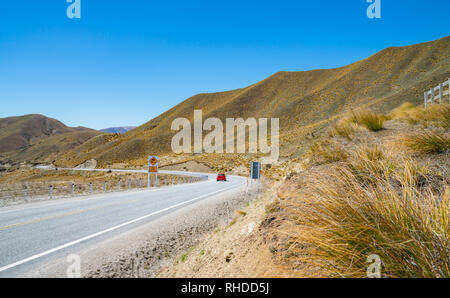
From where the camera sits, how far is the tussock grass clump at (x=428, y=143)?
4.53m

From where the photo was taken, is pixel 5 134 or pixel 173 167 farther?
pixel 5 134

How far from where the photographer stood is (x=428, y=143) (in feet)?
15.3

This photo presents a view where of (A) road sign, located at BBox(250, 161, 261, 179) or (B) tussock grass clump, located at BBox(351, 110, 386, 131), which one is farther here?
(A) road sign, located at BBox(250, 161, 261, 179)

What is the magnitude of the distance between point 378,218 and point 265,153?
50.6 metres

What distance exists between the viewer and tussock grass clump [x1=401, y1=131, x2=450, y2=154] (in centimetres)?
453

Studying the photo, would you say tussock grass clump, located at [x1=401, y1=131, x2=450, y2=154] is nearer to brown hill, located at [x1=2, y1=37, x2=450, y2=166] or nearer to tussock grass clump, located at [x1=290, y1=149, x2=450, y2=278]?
tussock grass clump, located at [x1=290, y1=149, x2=450, y2=278]

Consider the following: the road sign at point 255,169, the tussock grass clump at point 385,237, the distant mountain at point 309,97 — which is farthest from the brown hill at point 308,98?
the tussock grass clump at point 385,237

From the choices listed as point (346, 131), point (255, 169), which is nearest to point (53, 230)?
point (346, 131)

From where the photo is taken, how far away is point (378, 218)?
6.60 ft

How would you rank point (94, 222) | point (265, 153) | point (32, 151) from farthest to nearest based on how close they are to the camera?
point (32, 151) → point (265, 153) → point (94, 222)

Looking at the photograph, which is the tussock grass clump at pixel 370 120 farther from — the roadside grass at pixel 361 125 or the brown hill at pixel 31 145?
the brown hill at pixel 31 145

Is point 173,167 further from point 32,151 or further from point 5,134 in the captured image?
point 5,134

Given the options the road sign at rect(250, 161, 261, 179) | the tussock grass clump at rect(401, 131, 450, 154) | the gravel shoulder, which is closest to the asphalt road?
the gravel shoulder

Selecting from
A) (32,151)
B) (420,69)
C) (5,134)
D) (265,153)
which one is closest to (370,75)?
(420,69)
